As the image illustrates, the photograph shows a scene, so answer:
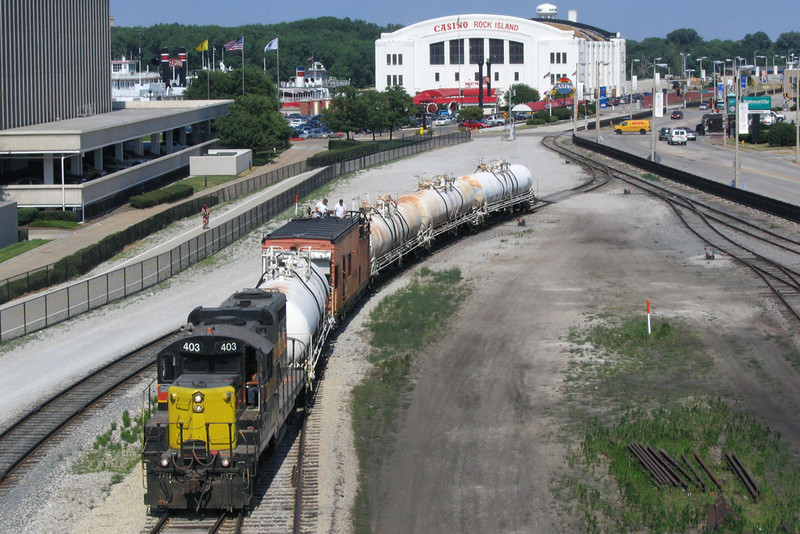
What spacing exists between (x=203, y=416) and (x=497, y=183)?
1570 inches

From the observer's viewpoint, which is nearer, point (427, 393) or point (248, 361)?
point (248, 361)

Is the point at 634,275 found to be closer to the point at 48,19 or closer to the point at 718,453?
the point at 718,453

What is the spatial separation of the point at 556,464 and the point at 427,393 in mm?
6190

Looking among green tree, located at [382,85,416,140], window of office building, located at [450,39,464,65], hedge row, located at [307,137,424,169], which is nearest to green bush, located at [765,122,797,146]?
hedge row, located at [307,137,424,169]

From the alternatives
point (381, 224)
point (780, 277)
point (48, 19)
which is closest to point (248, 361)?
point (381, 224)

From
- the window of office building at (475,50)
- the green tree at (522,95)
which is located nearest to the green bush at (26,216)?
the green tree at (522,95)

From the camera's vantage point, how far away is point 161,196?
231 ft

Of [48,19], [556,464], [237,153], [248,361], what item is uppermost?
[48,19]

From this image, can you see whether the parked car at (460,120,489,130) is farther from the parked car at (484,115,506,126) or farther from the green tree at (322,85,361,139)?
the green tree at (322,85,361,139)

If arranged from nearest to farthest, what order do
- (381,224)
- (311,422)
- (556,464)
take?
(556,464), (311,422), (381,224)

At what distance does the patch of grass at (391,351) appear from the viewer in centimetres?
2272

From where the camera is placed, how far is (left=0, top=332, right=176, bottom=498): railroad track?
2292 cm

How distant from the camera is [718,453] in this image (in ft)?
73.3

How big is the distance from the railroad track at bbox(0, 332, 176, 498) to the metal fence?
6.34 metres
